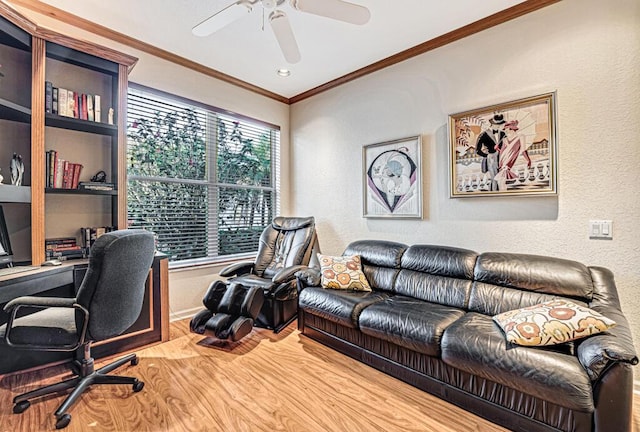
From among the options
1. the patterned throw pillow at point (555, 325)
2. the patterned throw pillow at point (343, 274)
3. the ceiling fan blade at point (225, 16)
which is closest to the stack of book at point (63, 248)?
the ceiling fan blade at point (225, 16)

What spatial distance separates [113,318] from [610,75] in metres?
3.69

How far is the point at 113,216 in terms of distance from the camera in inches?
109

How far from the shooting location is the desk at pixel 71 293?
1.94 meters

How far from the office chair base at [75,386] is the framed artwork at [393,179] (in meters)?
2.64

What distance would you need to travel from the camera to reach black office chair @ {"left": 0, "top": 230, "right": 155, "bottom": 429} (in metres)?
1.74

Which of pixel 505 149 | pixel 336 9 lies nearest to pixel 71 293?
pixel 336 9

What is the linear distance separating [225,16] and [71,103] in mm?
1550

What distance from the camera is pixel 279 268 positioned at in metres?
3.55

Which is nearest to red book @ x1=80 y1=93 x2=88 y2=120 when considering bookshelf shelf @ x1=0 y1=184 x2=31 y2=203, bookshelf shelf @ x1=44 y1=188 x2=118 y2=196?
bookshelf shelf @ x1=44 y1=188 x2=118 y2=196

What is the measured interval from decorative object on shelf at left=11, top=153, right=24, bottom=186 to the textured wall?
2.99 meters

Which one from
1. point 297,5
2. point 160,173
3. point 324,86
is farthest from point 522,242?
point 160,173

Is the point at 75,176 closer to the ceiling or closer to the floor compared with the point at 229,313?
closer to the ceiling

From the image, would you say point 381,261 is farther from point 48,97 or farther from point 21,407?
point 48,97

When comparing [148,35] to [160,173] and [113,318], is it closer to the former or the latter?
[160,173]
